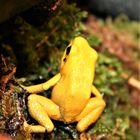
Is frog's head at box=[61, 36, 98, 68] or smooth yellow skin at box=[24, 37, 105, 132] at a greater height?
frog's head at box=[61, 36, 98, 68]

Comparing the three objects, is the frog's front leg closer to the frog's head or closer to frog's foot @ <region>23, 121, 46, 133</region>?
the frog's head

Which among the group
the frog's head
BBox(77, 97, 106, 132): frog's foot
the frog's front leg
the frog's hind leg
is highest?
the frog's head

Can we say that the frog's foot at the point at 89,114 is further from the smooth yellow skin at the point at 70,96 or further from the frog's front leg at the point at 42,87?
the frog's front leg at the point at 42,87

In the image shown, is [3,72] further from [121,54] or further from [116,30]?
[116,30]

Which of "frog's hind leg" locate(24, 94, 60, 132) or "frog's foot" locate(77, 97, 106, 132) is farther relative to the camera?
"frog's foot" locate(77, 97, 106, 132)

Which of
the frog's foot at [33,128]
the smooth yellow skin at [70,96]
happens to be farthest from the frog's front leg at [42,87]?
the frog's foot at [33,128]

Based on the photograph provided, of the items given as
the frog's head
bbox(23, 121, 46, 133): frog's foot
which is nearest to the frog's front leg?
the frog's head

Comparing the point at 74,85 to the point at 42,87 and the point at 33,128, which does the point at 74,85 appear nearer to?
the point at 42,87
